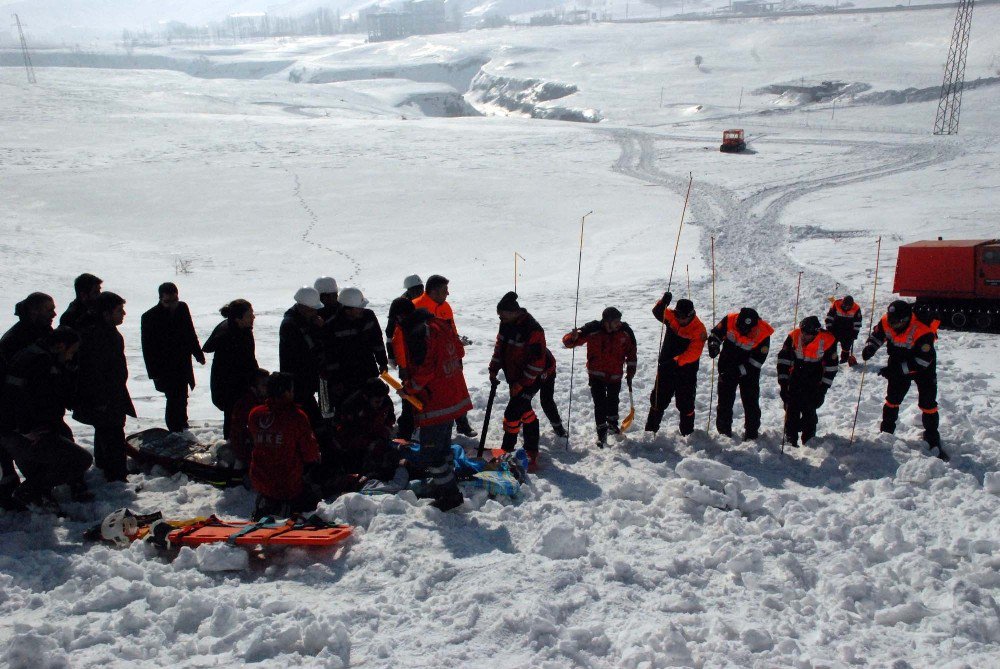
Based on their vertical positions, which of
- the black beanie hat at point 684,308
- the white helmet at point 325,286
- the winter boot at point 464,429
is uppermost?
the white helmet at point 325,286

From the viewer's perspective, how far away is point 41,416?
198 inches

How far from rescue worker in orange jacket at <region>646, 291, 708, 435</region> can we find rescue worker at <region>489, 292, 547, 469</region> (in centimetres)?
128

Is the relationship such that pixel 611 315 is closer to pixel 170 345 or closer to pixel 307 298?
pixel 307 298

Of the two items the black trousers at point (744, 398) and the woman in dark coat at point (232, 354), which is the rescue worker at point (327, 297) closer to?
the woman in dark coat at point (232, 354)

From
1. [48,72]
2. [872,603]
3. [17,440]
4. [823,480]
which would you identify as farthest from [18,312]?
[48,72]

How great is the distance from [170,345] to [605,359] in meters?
3.72

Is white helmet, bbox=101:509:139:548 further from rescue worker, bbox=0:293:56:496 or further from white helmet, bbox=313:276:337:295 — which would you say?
white helmet, bbox=313:276:337:295

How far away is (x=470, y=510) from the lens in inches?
203

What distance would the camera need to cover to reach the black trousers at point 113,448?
5.80 metres

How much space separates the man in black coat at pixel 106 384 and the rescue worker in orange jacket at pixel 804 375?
536cm

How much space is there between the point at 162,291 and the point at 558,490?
3.59 m

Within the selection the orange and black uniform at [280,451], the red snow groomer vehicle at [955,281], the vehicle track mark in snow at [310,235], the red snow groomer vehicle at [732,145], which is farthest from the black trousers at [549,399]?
the red snow groomer vehicle at [732,145]

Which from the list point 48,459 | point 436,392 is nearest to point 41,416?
point 48,459

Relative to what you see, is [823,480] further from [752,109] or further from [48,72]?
[48,72]
